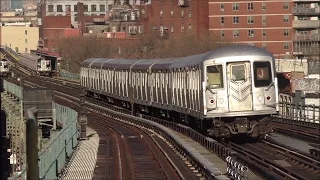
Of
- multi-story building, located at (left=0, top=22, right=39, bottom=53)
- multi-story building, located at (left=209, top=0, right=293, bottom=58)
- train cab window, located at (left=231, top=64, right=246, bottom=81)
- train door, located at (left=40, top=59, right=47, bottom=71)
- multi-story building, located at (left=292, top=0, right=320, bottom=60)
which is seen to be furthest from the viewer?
multi-story building, located at (left=0, top=22, right=39, bottom=53)

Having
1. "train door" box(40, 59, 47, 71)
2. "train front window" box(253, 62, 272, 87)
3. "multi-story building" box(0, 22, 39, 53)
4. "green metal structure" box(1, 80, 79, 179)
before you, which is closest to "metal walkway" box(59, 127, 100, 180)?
"green metal structure" box(1, 80, 79, 179)

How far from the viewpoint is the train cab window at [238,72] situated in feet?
87.1

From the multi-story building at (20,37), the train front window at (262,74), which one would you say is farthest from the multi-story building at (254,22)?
the train front window at (262,74)

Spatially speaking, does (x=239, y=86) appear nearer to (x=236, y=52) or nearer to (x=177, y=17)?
(x=236, y=52)

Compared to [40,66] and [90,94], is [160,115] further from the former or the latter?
[40,66]

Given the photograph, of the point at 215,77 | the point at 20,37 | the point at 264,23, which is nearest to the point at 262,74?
the point at 215,77

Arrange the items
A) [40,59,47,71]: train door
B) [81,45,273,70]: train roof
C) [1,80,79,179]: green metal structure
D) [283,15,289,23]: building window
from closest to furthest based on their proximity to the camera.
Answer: [1,80,79,179]: green metal structure, [81,45,273,70]: train roof, [40,59,47,71]: train door, [283,15,289,23]: building window

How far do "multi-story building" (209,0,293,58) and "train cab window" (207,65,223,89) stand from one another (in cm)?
8531

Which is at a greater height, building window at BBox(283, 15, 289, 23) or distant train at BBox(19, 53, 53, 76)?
building window at BBox(283, 15, 289, 23)

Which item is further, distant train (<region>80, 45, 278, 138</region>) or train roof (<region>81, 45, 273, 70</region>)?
train roof (<region>81, 45, 273, 70</region>)

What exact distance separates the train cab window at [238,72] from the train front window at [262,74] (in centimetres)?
40

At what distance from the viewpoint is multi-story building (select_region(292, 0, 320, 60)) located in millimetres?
106338

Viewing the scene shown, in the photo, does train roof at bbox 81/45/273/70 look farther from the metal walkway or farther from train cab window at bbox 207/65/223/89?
the metal walkway

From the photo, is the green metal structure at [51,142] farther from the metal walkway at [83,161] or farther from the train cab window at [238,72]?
the train cab window at [238,72]
